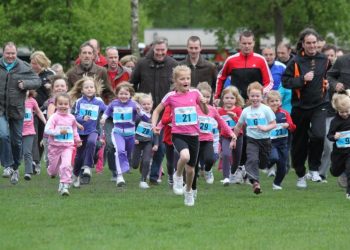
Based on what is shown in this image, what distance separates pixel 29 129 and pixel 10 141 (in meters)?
1.41

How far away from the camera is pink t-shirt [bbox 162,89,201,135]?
48.0 ft

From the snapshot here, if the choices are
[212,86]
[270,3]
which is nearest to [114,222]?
[212,86]

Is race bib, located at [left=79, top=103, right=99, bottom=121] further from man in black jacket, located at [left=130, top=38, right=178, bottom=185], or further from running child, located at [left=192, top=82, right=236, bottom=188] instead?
running child, located at [left=192, top=82, right=236, bottom=188]

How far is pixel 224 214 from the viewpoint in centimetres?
1338

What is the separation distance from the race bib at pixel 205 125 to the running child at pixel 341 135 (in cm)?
189

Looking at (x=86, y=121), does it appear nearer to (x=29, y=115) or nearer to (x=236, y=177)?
(x=29, y=115)

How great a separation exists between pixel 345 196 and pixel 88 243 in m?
5.67

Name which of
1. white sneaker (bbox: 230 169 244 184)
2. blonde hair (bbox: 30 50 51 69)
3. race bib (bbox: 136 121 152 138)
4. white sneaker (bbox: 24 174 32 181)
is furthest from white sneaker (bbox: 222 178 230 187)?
blonde hair (bbox: 30 50 51 69)

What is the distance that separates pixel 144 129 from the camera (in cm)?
1784

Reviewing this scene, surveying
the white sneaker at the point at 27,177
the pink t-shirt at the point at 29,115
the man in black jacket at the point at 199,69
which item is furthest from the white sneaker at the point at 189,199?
the pink t-shirt at the point at 29,115

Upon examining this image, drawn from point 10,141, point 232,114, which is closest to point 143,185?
point 232,114

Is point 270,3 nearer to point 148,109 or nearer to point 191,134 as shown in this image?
point 148,109

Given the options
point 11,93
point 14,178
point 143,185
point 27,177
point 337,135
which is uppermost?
point 337,135

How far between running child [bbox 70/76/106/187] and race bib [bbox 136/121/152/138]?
0.66m
